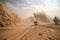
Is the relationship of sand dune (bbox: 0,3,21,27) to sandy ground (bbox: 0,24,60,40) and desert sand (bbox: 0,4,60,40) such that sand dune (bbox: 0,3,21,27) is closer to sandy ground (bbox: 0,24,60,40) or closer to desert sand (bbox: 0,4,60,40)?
desert sand (bbox: 0,4,60,40)

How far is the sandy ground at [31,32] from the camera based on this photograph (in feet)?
→ 7.68

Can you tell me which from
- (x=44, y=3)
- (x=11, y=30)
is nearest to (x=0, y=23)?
(x=11, y=30)

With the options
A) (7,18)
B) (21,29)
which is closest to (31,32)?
(21,29)

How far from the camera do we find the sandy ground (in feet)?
7.68

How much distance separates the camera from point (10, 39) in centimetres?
233

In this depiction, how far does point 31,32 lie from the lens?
7.86 ft

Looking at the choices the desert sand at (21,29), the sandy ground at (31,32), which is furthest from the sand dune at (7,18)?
the sandy ground at (31,32)

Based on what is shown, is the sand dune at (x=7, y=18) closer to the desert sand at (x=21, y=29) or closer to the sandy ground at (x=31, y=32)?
the desert sand at (x=21, y=29)

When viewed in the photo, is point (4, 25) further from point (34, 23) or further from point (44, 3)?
point (44, 3)

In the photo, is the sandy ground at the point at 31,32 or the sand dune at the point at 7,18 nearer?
the sandy ground at the point at 31,32

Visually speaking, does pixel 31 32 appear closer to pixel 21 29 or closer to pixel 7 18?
pixel 21 29

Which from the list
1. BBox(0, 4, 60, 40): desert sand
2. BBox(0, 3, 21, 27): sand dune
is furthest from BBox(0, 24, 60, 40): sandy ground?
BBox(0, 3, 21, 27): sand dune

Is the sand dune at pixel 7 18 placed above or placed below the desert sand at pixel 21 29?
above

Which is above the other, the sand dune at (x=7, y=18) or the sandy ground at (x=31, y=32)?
the sand dune at (x=7, y=18)
